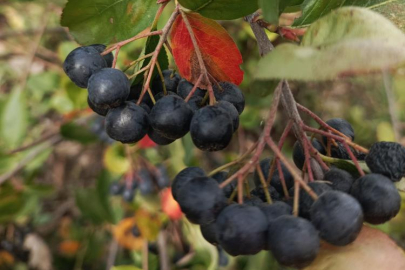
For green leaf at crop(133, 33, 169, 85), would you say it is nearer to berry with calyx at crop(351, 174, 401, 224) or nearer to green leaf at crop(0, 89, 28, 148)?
berry with calyx at crop(351, 174, 401, 224)

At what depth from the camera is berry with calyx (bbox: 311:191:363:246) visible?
620 millimetres

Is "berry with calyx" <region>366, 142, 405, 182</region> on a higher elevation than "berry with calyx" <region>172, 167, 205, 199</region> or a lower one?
higher

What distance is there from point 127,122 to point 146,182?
55.3 inches

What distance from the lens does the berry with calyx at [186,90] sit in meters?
0.91

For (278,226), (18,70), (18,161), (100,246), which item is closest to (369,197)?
(278,226)

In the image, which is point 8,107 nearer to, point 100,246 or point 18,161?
point 18,161

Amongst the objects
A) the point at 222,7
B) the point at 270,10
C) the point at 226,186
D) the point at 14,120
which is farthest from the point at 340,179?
the point at 14,120

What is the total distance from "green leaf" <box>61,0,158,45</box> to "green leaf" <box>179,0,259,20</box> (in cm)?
13

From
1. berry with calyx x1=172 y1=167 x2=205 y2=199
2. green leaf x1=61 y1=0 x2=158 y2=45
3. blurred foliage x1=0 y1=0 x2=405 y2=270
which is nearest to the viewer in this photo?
berry with calyx x1=172 y1=167 x2=205 y2=199

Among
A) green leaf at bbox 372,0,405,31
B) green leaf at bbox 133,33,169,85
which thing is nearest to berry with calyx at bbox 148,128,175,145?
green leaf at bbox 133,33,169,85

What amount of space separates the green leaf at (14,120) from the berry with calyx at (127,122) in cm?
151

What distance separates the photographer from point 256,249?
0.66 metres

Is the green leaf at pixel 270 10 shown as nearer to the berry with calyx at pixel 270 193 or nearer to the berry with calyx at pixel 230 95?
the berry with calyx at pixel 230 95

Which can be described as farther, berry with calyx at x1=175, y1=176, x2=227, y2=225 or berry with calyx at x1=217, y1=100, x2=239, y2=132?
berry with calyx at x1=217, y1=100, x2=239, y2=132
